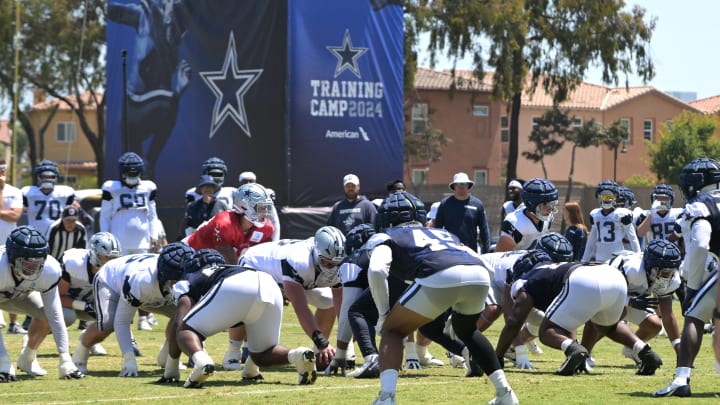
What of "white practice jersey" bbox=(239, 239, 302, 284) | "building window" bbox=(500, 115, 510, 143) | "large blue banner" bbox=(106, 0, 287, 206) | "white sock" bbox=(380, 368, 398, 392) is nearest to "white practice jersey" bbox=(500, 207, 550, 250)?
"white practice jersey" bbox=(239, 239, 302, 284)

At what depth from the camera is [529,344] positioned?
1273 cm

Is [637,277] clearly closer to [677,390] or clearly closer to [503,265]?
[503,265]

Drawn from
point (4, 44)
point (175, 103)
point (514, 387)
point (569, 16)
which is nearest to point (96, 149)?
point (4, 44)

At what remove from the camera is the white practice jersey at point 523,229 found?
12.7 meters

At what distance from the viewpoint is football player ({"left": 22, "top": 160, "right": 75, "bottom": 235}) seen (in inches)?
593

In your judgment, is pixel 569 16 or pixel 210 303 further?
pixel 569 16

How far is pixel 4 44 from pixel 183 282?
1413 inches

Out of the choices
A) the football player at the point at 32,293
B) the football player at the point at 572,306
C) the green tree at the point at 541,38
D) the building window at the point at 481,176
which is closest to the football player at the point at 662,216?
the football player at the point at 572,306

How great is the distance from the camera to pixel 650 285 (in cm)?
1084

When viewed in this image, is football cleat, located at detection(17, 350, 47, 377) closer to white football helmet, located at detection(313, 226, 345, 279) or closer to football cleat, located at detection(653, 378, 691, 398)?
white football helmet, located at detection(313, 226, 345, 279)

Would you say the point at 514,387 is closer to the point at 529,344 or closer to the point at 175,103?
the point at 529,344

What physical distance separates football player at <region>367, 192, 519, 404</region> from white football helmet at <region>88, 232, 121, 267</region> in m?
4.15

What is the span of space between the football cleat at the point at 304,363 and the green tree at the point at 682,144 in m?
46.4

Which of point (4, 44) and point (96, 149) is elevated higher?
point (4, 44)
